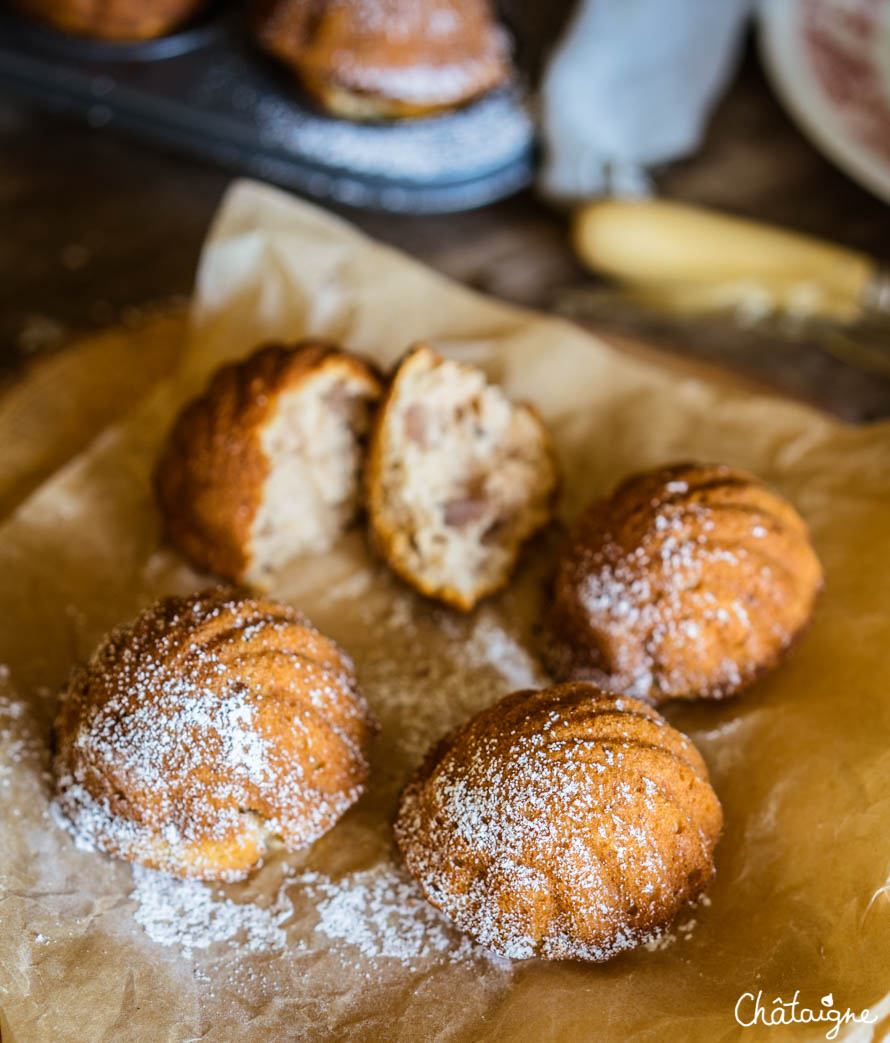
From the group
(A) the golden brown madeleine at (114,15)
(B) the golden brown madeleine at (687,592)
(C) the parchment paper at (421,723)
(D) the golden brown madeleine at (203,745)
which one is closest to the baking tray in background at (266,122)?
(A) the golden brown madeleine at (114,15)

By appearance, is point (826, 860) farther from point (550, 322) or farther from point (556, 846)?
point (550, 322)

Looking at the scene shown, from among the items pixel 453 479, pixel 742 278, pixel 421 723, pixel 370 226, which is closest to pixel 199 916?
pixel 421 723

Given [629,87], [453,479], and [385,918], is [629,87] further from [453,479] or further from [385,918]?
[385,918]

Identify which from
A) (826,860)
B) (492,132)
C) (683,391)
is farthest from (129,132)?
(826,860)

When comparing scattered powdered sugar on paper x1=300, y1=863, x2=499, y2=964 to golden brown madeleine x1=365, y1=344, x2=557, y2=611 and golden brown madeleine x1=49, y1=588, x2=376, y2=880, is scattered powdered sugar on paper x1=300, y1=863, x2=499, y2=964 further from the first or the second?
golden brown madeleine x1=365, y1=344, x2=557, y2=611

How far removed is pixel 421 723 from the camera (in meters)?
1.83

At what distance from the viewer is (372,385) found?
6.56 feet

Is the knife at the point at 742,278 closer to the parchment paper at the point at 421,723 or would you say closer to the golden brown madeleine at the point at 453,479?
the parchment paper at the point at 421,723

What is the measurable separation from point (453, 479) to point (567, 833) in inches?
29.3

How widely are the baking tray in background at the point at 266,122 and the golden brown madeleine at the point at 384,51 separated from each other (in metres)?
0.05

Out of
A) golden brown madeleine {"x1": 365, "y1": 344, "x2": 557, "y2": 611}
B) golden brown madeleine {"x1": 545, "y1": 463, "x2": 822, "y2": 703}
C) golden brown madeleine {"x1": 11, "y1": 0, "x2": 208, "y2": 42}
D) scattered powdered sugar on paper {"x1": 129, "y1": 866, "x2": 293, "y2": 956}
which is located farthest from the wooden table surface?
scattered powdered sugar on paper {"x1": 129, "y1": 866, "x2": 293, "y2": 956}

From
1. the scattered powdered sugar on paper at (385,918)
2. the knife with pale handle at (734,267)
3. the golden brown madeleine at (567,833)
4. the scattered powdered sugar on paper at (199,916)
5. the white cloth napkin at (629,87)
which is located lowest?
the scattered powdered sugar on paper at (385,918)

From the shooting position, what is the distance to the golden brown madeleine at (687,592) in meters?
1.73

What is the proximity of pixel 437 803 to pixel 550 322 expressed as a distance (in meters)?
1.10
